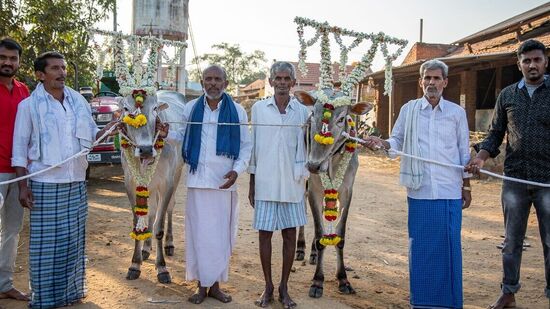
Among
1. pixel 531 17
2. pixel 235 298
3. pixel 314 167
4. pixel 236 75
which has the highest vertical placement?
pixel 236 75

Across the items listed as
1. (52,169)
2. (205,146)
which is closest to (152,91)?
(205,146)

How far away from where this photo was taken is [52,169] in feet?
14.2

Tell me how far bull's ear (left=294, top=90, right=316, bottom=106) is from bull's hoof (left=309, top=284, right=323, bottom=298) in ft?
6.04

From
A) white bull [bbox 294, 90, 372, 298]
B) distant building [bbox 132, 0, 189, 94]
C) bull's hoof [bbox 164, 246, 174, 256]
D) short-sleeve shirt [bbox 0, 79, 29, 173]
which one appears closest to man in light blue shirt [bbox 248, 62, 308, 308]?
white bull [bbox 294, 90, 372, 298]

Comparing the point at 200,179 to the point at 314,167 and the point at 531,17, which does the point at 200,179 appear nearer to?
the point at 314,167

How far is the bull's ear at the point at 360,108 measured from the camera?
15.2 feet

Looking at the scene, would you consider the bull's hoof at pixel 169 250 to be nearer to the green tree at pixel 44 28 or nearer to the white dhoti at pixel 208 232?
the white dhoti at pixel 208 232

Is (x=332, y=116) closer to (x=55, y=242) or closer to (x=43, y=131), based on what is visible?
(x=43, y=131)

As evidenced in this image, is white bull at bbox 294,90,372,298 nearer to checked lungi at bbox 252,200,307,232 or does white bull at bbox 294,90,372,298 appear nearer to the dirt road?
the dirt road

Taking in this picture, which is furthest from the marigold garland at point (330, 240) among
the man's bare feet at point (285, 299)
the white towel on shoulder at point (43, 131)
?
the white towel on shoulder at point (43, 131)

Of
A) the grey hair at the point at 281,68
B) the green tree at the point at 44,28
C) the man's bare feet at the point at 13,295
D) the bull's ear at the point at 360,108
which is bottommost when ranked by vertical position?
the man's bare feet at the point at 13,295

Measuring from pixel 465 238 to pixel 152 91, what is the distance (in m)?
5.15

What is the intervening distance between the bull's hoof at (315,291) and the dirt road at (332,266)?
7 centimetres

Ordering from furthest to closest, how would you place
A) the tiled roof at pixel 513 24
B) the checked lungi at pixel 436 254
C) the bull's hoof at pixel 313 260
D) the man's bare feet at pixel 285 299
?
the tiled roof at pixel 513 24
the bull's hoof at pixel 313 260
the man's bare feet at pixel 285 299
the checked lungi at pixel 436 254
